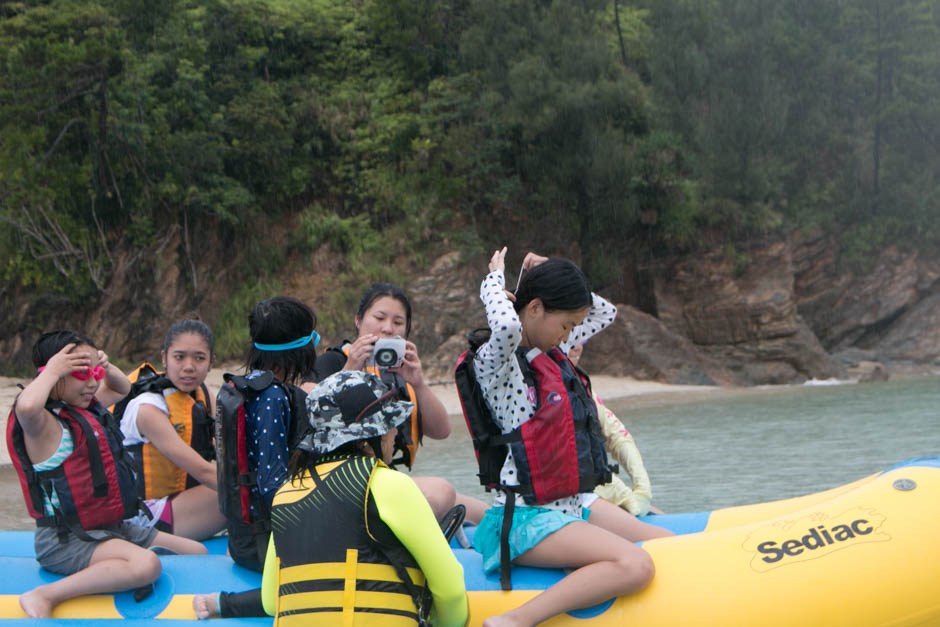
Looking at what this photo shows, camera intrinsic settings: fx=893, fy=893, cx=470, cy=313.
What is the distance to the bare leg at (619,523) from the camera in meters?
2.89

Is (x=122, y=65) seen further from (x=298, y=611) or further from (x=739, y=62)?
(x=298, y=611)

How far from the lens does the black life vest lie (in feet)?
8.63

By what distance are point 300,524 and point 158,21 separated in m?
14.9

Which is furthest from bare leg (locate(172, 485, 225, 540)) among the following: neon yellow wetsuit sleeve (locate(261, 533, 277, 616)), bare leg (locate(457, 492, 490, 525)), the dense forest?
the dense forest

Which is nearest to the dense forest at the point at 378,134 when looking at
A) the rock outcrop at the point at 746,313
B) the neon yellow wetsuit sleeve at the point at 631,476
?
the rock outcrop at the point at 746,313

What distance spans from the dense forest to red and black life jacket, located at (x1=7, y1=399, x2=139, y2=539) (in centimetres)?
1219

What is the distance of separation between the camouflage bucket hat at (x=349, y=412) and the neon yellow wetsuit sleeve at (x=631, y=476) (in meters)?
1.77

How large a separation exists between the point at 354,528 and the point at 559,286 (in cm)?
94

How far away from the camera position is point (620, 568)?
2367mm

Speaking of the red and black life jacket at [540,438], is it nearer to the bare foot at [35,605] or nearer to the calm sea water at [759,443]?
the bare foot at [35,605]

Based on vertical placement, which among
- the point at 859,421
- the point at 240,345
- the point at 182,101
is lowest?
the point at 240,345

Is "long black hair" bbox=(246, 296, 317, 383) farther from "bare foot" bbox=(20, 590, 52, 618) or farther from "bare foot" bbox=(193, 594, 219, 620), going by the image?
"bare foot" bbox=(20, 590, 52, 618)

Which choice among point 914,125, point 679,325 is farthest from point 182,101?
point 914,125

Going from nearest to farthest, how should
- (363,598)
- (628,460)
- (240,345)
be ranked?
(363,598), (628,460), (240,345)
